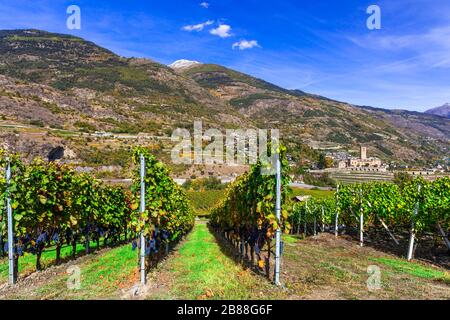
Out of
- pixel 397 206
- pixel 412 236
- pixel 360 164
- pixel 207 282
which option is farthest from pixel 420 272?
pixel 360 164

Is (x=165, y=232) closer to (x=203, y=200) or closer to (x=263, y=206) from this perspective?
(x=263, y=206)

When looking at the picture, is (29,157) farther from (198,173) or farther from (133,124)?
(133,124)

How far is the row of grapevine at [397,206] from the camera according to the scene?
16.1m

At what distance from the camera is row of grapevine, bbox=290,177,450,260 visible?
635 inches

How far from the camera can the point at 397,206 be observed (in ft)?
64.0

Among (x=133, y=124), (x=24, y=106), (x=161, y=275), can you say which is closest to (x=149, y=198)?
(x=161, y=275)

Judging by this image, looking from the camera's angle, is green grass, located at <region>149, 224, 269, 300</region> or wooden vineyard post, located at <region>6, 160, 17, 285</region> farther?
wooden vineyard post, located at <region>6, 160, 17, 285</region>

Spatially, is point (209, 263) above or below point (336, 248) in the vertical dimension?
above

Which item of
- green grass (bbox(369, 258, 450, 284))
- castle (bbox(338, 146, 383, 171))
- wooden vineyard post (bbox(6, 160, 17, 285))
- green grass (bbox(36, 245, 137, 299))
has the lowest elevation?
castle (bbox(338, 146, 383, 171))

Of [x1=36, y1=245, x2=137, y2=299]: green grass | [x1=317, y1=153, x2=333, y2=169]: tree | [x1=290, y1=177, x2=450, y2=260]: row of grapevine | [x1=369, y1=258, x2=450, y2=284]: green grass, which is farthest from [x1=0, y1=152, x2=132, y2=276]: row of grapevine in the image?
[x1=317, y1=153, x2=333, y2=169]: tree

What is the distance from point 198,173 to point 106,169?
105 ft

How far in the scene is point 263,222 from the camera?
10.5 meters

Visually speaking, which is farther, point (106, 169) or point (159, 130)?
point (159, 130)

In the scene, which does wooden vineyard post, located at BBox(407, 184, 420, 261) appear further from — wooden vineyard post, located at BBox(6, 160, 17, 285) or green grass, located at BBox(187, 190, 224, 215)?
green grass, located at BBox(187, 190, 224, 215)
